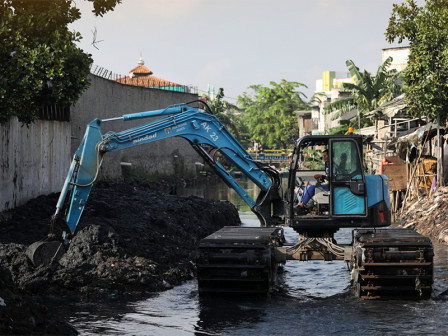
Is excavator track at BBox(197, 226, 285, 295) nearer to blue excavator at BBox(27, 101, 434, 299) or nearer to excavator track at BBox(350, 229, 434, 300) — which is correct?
blue excavator at BBox(27, 101, 434, 299)

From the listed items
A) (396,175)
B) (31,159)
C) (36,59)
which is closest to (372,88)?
(396,175)

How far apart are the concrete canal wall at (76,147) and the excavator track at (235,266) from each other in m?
7.96

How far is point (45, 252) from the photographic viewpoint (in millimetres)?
15188

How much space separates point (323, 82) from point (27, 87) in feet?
404

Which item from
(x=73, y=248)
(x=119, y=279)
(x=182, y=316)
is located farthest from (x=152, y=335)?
(x=73, y=248)

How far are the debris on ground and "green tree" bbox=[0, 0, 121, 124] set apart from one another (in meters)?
13.0

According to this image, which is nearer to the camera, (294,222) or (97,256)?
(294,222)

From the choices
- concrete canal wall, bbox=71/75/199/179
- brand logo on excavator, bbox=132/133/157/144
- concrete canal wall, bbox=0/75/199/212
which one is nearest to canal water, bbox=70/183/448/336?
brand logo on excavator, bbox=132/133/157/144

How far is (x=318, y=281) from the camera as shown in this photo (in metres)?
17.4

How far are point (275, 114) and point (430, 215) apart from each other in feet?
276

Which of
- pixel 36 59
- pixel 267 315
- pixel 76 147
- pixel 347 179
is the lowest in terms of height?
pixel 267 315

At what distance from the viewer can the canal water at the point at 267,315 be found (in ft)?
38.7

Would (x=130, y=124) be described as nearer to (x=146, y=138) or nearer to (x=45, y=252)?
(x=146, y=138)

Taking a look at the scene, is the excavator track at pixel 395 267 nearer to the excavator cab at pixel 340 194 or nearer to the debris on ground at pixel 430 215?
the excavator cab at pixel 340 194
